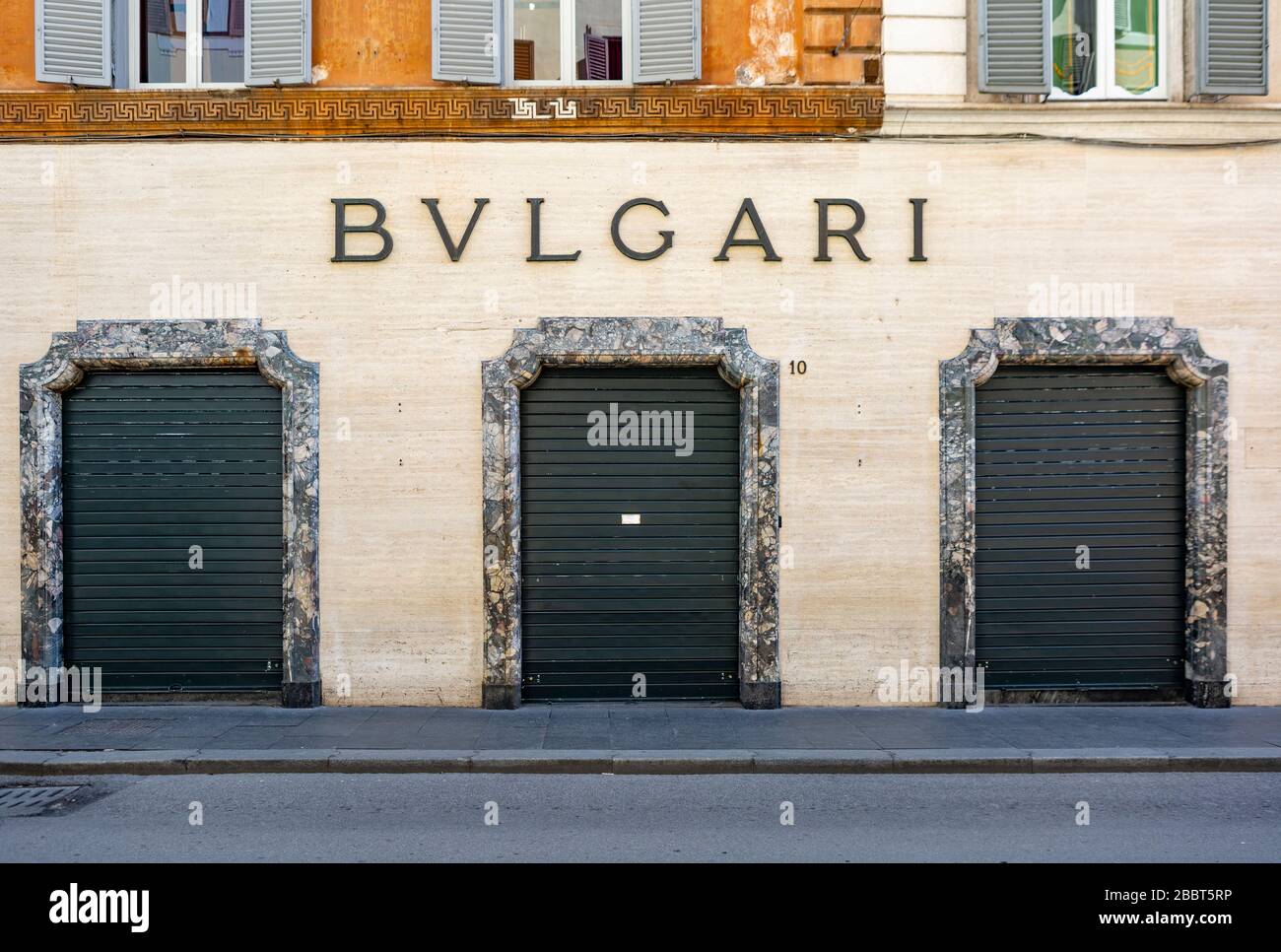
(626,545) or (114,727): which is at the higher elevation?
(626,545)

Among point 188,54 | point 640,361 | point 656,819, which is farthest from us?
point 188,54

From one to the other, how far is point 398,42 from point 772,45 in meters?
3.62

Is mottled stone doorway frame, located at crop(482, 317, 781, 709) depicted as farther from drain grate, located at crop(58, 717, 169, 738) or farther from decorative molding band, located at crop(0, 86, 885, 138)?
drain grate, located at crop(58, 717, 169, 738)

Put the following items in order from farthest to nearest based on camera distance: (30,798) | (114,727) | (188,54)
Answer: (188,54), (114,727), (30,798)

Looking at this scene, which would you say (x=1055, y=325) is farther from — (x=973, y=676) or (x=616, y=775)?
(x=616, y=775)

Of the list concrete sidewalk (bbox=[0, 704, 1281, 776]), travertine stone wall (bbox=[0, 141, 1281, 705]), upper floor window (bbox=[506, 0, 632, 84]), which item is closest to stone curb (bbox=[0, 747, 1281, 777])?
concrete sidewalk (bbox=[0, 704, 1281, 776])

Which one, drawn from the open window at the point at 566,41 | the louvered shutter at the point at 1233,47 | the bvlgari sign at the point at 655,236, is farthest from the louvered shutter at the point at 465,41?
the louvered shutter at the point at 1233,47

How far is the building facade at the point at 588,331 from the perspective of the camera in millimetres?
9805

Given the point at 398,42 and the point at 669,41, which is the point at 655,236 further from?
the point at 398,42

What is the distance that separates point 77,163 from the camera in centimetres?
983

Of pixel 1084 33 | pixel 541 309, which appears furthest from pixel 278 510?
pixel 1084 33

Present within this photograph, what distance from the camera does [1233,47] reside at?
32.2ft

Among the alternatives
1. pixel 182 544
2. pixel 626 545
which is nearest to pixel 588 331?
pixel 626 545

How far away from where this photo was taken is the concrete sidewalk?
7844 millimetres
